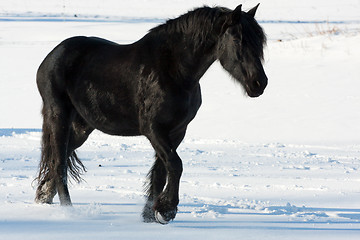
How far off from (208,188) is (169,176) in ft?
6.13

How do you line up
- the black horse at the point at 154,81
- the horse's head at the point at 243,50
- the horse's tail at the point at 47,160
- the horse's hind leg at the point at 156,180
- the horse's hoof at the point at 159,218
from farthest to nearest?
the horse's tail at the point at 47,160 → the horse's hind leg at the point at 156,180 → the horse's hoof at the point at 159,218 → the black horse at the point at 154,81 → the horse's head at the point at 243,50

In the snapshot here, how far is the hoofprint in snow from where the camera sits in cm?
501

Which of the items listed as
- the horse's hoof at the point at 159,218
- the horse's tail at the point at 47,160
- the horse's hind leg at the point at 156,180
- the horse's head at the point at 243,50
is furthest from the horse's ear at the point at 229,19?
the horse's tail at the point at 47,160

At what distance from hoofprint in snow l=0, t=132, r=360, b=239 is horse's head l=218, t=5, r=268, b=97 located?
3.52ft

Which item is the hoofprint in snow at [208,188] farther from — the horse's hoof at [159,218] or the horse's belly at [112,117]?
the horse's belly at [112,117]

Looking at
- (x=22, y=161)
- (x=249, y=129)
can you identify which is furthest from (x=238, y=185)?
(x=249, y=129)

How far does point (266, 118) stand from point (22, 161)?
Answer: 191 inches

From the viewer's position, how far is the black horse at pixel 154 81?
15.3 ft

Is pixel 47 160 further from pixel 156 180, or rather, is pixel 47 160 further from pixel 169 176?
pixel 169 176

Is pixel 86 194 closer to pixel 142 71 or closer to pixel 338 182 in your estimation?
pixel 142 71

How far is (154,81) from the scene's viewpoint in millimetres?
4852

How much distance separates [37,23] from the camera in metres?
28.1

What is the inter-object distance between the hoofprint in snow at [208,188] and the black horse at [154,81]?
40 cm

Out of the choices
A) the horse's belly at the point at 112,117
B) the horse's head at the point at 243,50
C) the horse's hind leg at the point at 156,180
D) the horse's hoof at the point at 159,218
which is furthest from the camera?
the horse's hind leg at the point at 156,180
